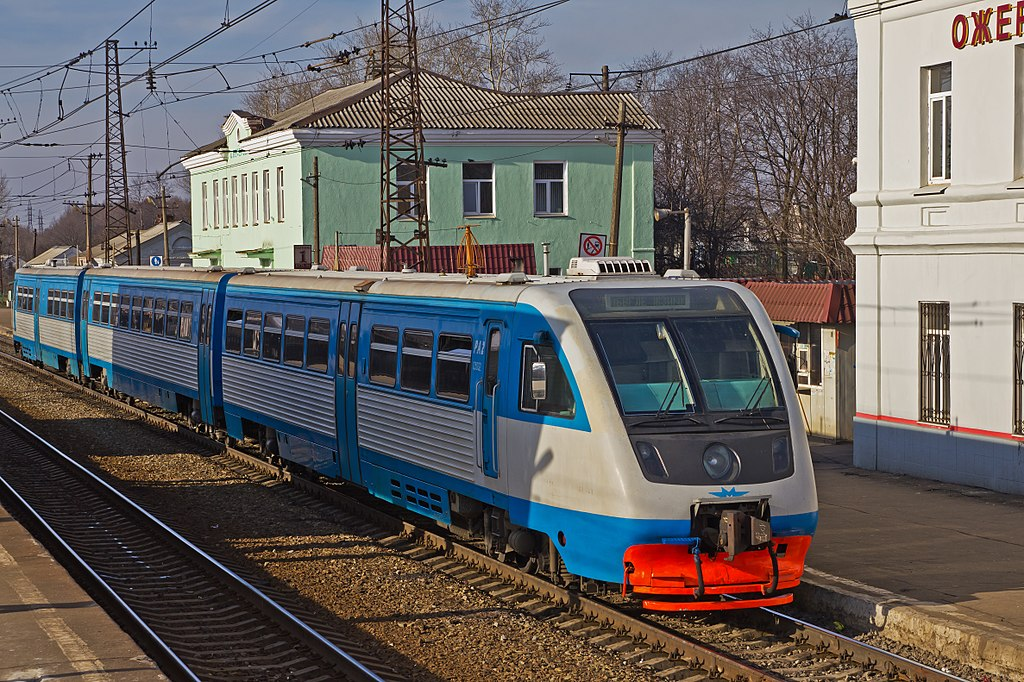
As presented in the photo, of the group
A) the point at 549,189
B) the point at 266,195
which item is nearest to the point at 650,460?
the point at 549,189

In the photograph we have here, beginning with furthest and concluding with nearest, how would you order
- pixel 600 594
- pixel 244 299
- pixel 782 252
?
pixel 782 252, pixel 244 299, pixel 600 594

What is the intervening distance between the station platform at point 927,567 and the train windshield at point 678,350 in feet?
5.71

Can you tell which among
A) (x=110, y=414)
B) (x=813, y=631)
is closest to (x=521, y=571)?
(x=813, y=631)

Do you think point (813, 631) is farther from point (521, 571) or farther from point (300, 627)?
point (300, 627)

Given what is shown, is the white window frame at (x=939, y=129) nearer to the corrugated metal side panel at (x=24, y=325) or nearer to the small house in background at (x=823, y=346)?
the small house in background at (x=823, y=346)

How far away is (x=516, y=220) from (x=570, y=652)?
3065cm

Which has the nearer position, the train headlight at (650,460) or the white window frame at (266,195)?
the train headlight at (650,460)

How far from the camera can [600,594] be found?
1065 centimetres

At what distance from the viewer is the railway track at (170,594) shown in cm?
Answer: 920

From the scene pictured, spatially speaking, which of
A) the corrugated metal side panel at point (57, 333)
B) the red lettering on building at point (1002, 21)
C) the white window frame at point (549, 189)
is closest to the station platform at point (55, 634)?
the red lettering on building at point (1002, 21)

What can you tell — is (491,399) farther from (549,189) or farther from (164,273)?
(549,189)

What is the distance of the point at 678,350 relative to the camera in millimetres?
10039

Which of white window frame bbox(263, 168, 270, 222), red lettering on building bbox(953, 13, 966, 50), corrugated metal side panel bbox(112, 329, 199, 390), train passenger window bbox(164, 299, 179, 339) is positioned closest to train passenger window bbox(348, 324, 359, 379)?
corrugated metal side panel bbox(112, 329, 199, 390)

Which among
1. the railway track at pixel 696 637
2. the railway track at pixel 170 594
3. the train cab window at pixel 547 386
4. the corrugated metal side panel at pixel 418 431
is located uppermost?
the train cab window at pixel 547 386
